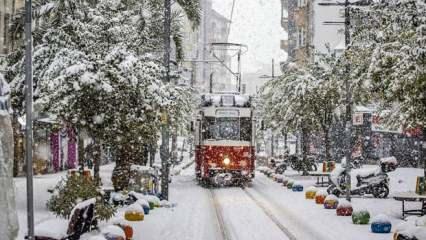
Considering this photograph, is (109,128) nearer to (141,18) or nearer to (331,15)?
(141,18)

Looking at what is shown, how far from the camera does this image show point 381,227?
15086mm

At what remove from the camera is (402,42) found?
15.0m

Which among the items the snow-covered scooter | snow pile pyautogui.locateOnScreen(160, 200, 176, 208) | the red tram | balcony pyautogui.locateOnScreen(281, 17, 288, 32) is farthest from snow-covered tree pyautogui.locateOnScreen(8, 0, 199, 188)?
balcony pyautogui.locateOnScreen(281, 17, 288, 32)

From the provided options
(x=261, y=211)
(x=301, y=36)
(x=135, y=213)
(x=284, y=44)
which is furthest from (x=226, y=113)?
(x=284, y=44)

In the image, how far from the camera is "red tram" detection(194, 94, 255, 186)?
28.9 meters

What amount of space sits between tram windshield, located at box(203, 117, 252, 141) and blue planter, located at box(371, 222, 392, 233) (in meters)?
14.3

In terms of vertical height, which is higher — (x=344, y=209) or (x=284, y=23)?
(x=284, y=23)

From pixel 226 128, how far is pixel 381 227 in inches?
574

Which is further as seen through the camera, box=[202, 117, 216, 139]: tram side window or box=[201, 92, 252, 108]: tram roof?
box=[201, 92, 252, 108]: tram roof

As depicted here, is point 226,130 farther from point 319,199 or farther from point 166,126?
point 166,126

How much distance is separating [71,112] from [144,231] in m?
4.66

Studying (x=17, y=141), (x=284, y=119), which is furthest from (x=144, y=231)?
(x=284, y=119)

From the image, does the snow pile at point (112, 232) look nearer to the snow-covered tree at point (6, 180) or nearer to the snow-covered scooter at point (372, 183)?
the snow-covered tree at point (6, 180)

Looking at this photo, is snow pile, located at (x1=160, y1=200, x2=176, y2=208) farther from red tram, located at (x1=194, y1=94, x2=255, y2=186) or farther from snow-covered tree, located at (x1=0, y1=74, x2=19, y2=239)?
snow-covered tree, located at (x1=0, y1=74, x2=19, y2=239)
